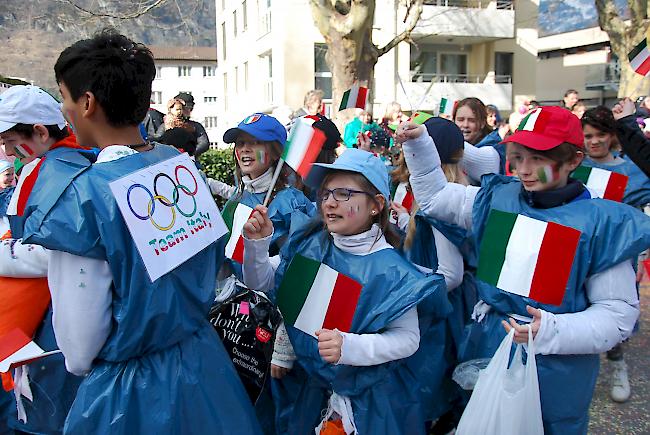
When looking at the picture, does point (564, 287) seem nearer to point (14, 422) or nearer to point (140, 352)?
point (140, 352)

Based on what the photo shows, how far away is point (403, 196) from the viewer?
11.2ft

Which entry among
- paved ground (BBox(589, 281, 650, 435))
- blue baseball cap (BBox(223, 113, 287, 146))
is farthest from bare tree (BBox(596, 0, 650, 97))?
blue baseball cap (BBox(223, 113, 287, 146))

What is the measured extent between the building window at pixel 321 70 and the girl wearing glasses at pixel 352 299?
18.7 m

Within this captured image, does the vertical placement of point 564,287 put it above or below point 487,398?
above

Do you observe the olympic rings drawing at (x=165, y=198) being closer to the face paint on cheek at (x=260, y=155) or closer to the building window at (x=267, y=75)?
the face paint on cheek at (x=260, y=155)

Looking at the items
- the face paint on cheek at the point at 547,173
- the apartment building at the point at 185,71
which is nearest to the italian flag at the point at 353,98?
the face paint on cheek at the point at 547,173

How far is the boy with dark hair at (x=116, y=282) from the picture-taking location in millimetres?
1406

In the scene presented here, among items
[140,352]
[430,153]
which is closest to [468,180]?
[430,153]

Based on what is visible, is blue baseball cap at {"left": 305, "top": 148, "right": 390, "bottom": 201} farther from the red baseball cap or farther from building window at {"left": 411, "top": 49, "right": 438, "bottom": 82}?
building window at {"left": 411, "top": 49, "right": 438, "bottom": 82}

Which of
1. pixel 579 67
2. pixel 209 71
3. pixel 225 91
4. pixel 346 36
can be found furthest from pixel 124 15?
pixel 209 71

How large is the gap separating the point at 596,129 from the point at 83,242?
363 centimetres

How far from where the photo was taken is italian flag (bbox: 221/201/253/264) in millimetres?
2868

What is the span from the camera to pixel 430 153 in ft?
8.34

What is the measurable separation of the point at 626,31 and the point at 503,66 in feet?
37.8
